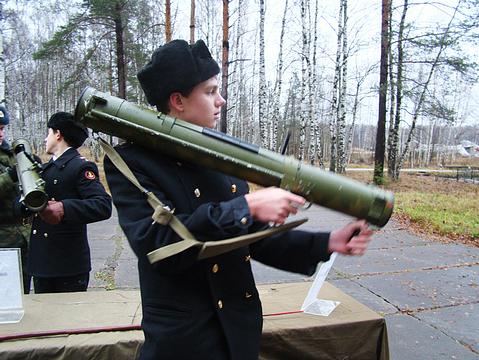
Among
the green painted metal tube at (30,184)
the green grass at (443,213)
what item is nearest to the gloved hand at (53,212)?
the green painted metal tube at (30,184)

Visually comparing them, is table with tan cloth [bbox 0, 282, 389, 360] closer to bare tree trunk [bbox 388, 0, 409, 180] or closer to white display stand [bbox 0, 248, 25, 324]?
white display stand [bbox 0, 248, 25, 324]

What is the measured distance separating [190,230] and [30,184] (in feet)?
5.38

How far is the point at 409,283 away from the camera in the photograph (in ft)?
16.4

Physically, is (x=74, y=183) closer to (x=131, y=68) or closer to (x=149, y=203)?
(x=149, y=203)

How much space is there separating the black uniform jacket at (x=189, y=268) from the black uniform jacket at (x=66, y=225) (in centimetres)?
165

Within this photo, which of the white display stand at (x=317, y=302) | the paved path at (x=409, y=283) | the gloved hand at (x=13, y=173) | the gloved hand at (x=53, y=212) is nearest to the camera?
the white display stand at (x=317, y=302)

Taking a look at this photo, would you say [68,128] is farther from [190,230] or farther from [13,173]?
[190,230]

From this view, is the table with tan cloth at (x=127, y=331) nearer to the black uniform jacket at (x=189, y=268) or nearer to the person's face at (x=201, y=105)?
the black uniform jacket at (x=189, y=268)

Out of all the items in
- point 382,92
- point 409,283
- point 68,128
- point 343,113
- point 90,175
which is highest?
point 382,92

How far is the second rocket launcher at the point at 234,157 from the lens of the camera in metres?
1.24

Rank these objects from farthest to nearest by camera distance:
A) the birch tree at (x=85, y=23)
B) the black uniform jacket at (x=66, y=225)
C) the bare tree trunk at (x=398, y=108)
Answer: the bare tree trunk at (x=398, y=108)
the birch tree at (x=85, y=23)
the black uniform jacket at (x=66, y=225)

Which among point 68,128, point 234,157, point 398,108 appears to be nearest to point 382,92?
point 398,108

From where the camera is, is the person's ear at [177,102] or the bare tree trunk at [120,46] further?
the bare tree trunk at [120,46]

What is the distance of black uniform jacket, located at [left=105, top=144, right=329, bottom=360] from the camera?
1218 millimetres
